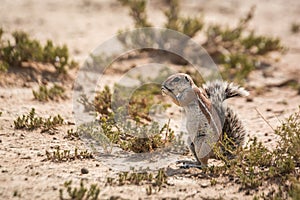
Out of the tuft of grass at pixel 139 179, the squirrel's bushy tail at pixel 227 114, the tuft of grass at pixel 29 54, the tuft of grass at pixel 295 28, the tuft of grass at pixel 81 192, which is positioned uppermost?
the tuft of grass at pixel 295 28

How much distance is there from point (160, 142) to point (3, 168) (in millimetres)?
1806

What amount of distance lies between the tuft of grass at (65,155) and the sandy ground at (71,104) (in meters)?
0.08

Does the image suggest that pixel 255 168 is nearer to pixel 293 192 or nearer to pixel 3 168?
pixel 293 192

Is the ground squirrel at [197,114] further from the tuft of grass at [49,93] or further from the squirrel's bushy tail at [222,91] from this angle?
the tuft of grass at [49,93]

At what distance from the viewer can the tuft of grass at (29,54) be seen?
7.05 meters

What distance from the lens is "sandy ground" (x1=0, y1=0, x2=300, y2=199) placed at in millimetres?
4297

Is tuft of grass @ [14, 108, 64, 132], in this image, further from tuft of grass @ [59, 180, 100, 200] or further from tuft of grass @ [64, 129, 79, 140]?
A: tuft of grass @ [59, 180, 100, 200]

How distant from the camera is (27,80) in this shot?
7.02 meters

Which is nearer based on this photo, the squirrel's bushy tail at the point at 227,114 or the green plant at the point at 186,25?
the squirrel's bushy tail at the point at 227,114

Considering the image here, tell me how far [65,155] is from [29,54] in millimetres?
2964

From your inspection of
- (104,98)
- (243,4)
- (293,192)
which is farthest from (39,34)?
(293,192)

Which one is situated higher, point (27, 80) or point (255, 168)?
point (27, 80)

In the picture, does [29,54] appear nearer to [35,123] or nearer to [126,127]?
[35,123]

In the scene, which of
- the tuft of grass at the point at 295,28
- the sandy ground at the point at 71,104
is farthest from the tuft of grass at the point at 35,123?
the tuft of grass at the point at 295,28
